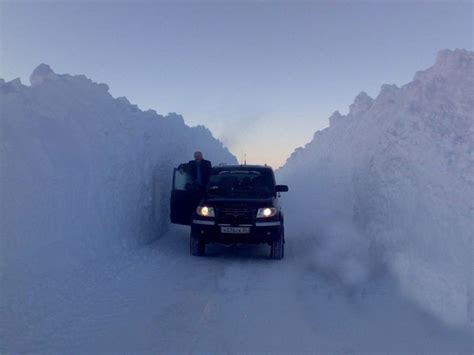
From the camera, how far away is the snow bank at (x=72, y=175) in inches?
303

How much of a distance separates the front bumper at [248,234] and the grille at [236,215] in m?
0.08

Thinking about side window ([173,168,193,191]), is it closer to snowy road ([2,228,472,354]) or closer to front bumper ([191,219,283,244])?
front bumper ([191,219,283,244])

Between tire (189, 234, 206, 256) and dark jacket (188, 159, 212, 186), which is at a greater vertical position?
dark jacket (188, 159, 212, 186)

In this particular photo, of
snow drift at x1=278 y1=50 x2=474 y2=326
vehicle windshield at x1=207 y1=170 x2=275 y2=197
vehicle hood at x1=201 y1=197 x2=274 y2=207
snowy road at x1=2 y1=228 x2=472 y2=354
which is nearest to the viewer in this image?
snowy road at x1=2 y1=228 x2=472 y2=354

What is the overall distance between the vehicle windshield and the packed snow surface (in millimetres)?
1351

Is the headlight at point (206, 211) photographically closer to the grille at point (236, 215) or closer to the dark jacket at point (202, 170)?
the grille at point (236, 215)

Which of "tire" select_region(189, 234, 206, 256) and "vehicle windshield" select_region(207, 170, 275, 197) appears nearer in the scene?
"tire" select_region(189, 234, 206, 256)

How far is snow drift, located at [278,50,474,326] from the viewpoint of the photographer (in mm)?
6785

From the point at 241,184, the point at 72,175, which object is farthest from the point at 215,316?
the point at 72,175

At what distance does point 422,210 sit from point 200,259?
426cm

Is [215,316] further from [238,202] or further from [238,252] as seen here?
A: [238,252]

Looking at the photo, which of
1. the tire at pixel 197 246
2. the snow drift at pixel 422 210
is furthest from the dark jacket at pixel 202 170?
the snow drift at pixel 422 210

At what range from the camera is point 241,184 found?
10289 millimetres

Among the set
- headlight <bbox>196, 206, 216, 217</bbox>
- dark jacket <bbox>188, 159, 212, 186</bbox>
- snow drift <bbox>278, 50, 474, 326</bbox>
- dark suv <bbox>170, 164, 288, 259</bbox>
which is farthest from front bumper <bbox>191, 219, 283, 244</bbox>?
dark jacket <bbox>188, 159, 212, 186</bbox>
